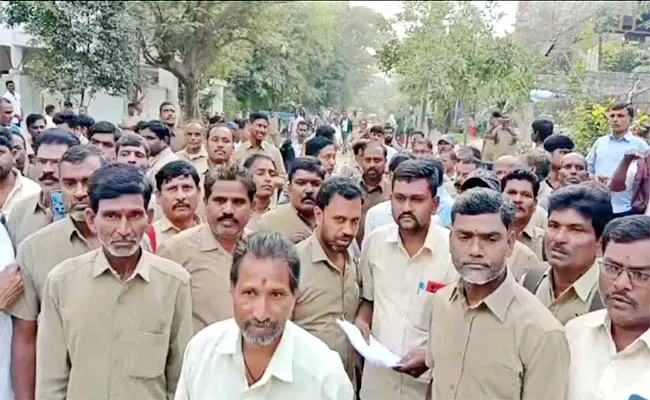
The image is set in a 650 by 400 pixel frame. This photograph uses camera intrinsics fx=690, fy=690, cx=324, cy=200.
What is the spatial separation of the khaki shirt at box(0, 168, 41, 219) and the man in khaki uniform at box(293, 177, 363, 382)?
5.76ft

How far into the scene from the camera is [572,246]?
9.55 feet

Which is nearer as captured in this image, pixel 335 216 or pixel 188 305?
pixel 188 305

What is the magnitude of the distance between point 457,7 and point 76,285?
12677mm

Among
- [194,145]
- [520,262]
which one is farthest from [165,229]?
[194,145]

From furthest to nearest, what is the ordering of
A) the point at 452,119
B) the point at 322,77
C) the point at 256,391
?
1. the point at 322,77
2. the point at 452,119
3. the point at 256,391

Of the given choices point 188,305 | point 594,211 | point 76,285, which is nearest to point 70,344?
point 76,285

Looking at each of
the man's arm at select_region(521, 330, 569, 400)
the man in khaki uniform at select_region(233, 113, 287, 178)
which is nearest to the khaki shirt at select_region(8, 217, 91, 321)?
the man's arm at select_region(521, 330, 569, 400)

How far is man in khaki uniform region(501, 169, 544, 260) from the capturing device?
4043mm

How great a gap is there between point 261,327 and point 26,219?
1908 millimetres

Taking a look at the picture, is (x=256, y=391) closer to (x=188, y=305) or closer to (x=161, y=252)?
(x=188, y=305)

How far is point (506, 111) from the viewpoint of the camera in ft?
47.0

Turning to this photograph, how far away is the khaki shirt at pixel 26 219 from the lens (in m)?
3.44

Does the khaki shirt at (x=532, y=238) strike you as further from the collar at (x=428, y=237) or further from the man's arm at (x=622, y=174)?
the man's arm at (x=622, y=174)

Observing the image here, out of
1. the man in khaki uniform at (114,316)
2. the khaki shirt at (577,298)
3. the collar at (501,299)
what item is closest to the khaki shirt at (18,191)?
the man in khaki uniform at (114,316)
